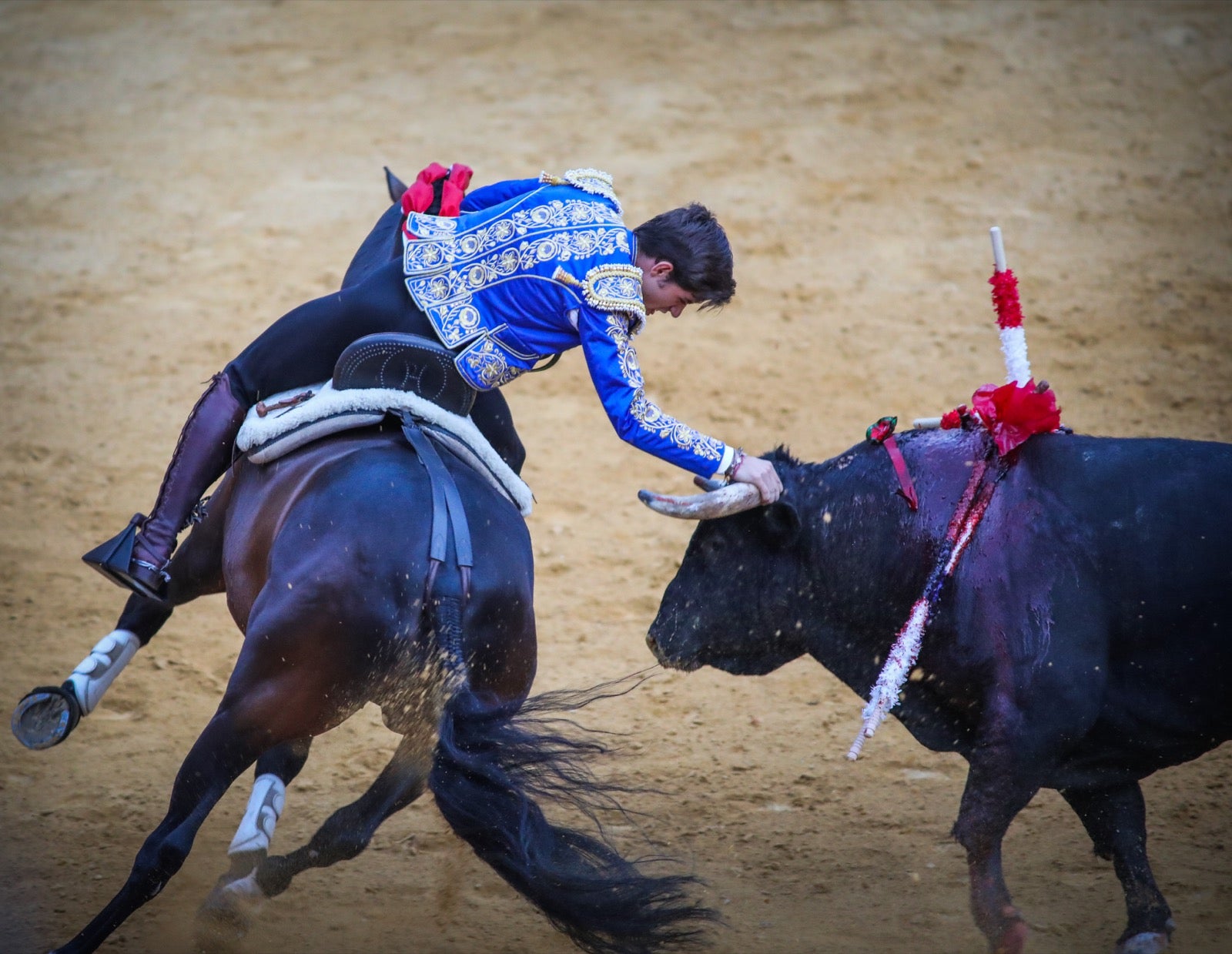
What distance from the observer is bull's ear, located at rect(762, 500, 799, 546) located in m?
3.34

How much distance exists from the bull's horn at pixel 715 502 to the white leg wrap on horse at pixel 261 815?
150 centimetres

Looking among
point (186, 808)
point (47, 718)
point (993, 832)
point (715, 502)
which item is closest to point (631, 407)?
A: point (715, 502)

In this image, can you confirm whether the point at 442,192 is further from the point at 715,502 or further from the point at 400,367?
the point at 715,502

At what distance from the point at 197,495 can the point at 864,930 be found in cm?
226

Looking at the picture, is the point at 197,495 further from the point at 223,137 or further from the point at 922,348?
the point at 223,137

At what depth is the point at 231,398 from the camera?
376 cm

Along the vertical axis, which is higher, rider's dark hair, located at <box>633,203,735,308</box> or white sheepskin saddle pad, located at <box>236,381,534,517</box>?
rider's dark hair, located at <box>633,203,735,308</box>

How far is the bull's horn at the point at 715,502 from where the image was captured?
129 inches

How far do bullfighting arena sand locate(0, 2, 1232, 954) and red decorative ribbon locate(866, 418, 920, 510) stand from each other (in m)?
1.25

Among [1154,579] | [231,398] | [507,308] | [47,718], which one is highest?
[507,308]

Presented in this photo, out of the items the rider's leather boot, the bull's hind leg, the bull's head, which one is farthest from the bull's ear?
the rider's leather boot

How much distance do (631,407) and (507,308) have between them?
46 cm

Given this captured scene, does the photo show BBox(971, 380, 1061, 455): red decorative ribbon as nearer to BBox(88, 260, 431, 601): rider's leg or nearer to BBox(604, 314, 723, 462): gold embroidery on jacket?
BBox(604, 314, 723, 462): gold embroidery on jacket

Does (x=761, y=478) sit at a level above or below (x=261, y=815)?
above
